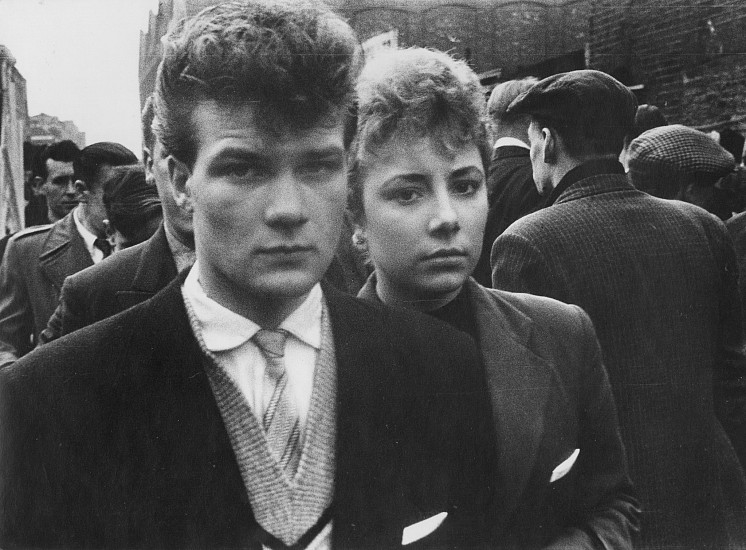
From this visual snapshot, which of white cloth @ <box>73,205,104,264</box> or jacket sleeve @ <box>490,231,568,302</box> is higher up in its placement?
white cloth @ <box>73,205,104,264</box>

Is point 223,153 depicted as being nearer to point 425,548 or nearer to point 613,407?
point 425,548

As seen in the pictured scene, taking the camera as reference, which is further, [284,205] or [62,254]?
[62,254]

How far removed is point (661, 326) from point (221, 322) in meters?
1.36

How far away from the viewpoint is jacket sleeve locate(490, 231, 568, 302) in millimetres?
2516

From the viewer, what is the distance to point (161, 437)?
223 cm

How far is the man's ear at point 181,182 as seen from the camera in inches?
83.9

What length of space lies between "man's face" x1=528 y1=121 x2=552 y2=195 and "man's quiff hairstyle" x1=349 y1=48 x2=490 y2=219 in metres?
0.26

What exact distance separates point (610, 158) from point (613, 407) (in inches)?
29.2

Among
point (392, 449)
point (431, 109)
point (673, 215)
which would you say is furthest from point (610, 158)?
point (392, 449)

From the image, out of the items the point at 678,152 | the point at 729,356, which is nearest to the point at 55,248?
the point at 678,152

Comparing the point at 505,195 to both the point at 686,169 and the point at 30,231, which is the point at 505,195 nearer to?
the point at 686,169

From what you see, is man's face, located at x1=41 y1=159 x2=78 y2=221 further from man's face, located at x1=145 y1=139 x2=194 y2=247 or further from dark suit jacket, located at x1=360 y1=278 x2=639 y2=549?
dark suit jacket, located at x1=360 y1=278 x2=639 y2=549

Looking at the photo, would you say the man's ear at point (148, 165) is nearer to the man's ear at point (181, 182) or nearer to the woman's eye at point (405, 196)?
the man's ear at point (181, 182)

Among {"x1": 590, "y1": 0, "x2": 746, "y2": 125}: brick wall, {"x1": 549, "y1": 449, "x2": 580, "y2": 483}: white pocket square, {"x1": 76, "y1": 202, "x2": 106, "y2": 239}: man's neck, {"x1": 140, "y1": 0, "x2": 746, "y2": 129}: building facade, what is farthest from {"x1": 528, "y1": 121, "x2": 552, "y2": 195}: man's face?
{"x1": 76, "y1": 202, "x2": 106, "y2": 239}: man's neck
